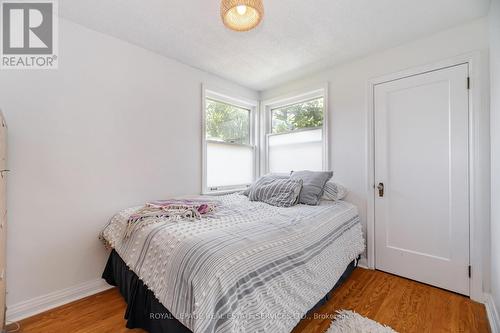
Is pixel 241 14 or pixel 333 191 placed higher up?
pixel 241 14

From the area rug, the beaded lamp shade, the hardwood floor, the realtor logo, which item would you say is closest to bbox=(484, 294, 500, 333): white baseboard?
the hardwood floor

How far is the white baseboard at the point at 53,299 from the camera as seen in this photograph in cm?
163

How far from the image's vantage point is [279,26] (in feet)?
6.49

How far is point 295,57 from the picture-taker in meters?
2.54

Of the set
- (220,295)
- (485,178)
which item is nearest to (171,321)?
(220,295)

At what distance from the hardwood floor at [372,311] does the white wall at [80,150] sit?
269 millimetres

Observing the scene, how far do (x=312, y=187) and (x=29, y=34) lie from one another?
9.38 ft

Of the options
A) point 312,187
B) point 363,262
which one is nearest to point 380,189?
point 312,187

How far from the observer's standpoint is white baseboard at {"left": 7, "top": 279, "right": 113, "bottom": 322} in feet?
5.35

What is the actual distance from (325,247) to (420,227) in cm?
122

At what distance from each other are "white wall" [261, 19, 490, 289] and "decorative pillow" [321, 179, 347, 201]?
150mm

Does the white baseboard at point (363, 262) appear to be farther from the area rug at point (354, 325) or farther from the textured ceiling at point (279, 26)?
the textured ceiling at point (279, 26)

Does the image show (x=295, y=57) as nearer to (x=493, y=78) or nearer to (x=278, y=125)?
(x=278, y=125)

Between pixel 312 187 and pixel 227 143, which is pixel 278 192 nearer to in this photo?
pixel 312 187
